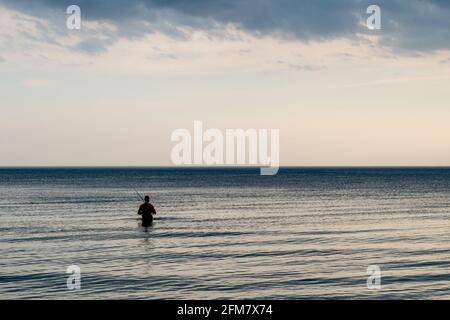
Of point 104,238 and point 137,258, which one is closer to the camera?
point 137,258

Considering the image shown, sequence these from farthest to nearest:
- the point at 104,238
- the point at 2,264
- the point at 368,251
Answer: the point at 104,238
the point at 368,251
the point at 2,264

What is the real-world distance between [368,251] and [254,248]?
653 centimetres

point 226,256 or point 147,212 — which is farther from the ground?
point 147,212

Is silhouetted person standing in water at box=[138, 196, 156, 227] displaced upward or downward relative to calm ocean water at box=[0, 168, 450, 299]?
upward

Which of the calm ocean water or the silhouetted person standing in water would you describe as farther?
the silhouetted person standing in water

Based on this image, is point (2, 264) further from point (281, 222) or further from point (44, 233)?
point (281, 222)

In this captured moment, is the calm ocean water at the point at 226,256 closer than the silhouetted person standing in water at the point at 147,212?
Yes

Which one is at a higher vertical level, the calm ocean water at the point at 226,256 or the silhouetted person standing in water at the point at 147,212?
the silhouetted person standing in water at the point at 147,212

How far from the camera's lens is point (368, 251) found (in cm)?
2916

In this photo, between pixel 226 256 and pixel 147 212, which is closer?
pixel 226 256
